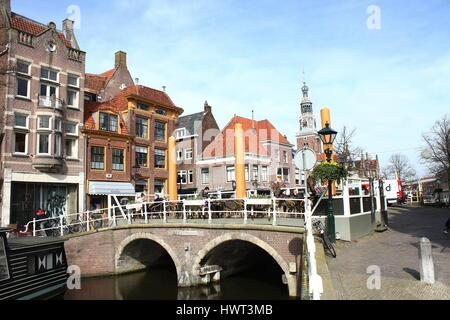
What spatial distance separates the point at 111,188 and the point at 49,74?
874 cm

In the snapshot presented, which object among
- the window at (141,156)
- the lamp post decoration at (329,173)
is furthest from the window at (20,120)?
the lamp post decoration at (329,173)

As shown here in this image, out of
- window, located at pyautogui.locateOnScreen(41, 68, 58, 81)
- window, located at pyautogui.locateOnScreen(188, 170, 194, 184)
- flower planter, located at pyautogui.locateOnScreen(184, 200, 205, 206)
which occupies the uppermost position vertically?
window, located at pyautogui.locateOnScreen(41, 68, 58, 81)

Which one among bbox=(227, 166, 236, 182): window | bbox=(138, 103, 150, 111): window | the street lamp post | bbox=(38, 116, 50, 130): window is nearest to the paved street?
the street lamp post

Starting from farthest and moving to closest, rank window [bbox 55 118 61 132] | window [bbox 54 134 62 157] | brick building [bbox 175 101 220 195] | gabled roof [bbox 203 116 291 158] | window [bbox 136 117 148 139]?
1. brick building [bbox 175 101 220 195]
2. gabled roof [bbox 203 116 291 158]
3. window [bbox 136 117 148 139]
4. window [bbox 55 118 61 132]
5. window [bbox 54 134 62 157]

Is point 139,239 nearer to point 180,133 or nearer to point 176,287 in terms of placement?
point 176,287

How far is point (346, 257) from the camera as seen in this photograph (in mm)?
10492

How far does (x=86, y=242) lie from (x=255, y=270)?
361 inches

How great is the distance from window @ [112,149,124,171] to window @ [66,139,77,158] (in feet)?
9.66

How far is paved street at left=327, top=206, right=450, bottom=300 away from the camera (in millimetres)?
6996

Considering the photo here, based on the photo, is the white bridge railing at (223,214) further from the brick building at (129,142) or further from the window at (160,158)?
the window at (160,158)

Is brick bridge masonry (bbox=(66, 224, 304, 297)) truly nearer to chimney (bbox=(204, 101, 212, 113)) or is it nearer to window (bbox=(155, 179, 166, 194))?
window (bbox=(155, 179, 166, 194))

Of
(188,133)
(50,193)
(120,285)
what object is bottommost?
(120,285)
